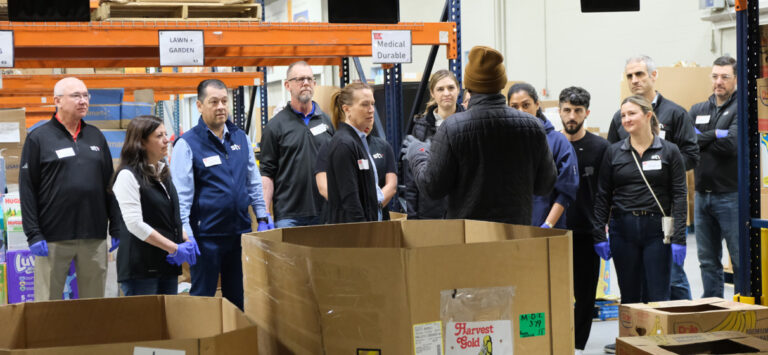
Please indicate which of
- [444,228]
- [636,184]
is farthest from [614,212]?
[444,228]

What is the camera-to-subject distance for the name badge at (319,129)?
16.3ft

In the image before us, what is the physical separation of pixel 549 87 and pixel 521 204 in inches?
386

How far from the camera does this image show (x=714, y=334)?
2.30m

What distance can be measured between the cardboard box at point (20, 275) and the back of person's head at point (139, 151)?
1796mm

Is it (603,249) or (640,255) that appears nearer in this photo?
(603,249)

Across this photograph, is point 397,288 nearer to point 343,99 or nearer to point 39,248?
point 343,99

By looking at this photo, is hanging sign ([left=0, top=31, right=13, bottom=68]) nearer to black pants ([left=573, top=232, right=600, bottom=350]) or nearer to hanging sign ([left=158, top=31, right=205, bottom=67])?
hanging sign ([left=158, top=31, right=205, bottom=67])

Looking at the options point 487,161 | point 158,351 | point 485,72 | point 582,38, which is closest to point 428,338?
point 158,351

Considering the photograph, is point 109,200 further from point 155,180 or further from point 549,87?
point 549,87

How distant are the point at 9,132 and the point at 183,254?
2.71 metres

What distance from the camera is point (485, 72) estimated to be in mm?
3207

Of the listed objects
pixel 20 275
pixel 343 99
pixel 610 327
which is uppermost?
pixel 343 99

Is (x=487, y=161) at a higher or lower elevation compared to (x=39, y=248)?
higher

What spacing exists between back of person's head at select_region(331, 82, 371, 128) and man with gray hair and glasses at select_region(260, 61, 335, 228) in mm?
464
